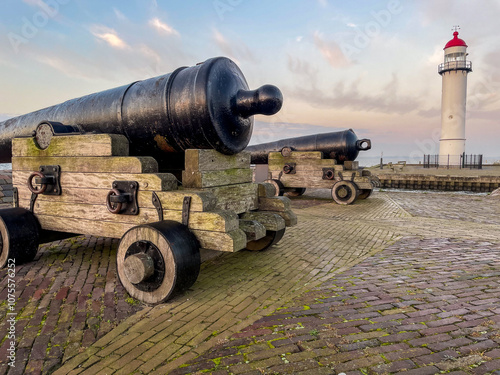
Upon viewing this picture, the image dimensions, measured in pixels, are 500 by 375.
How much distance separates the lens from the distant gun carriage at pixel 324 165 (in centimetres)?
1061

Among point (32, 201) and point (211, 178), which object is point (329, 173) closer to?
point (211, 178)

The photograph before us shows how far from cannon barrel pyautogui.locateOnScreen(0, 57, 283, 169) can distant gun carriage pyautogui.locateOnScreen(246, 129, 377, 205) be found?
704 cm

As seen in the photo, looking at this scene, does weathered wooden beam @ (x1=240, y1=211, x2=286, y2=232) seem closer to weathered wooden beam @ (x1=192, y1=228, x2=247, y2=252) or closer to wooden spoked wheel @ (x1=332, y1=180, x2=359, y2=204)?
weathered wooden beam @ (x1=192, y1=228, x2=247, y2=252)

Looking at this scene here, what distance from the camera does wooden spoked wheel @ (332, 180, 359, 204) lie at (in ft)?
34.2

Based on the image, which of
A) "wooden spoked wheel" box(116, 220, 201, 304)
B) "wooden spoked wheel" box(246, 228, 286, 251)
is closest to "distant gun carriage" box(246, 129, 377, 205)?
"wooden spoked wheel" box(246, 228, 286, 251)

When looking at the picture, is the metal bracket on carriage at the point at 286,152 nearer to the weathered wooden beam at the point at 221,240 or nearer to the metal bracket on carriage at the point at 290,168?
the metal bracket on carriage at the point at 290,168

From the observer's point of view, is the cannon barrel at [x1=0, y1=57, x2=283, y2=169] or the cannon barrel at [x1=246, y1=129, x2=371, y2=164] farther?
the cannon barrel at [x1=246, y1=129, x2=371, y2=164]

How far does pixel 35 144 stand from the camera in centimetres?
410

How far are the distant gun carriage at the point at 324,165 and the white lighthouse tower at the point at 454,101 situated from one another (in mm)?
23897

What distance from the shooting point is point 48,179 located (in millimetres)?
3918

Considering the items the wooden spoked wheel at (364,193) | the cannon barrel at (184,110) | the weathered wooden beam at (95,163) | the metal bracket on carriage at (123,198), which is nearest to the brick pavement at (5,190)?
the weathered wooden beam at (95,163)

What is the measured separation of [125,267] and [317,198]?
31.9 feet

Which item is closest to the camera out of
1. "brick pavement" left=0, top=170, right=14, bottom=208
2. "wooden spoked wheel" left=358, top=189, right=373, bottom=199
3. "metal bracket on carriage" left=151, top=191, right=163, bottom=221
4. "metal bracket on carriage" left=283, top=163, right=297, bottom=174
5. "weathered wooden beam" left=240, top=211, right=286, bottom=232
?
"metal bracket on carriage" left=151, top=191, right=163, bottom=221

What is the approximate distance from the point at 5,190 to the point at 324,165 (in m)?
8.16
